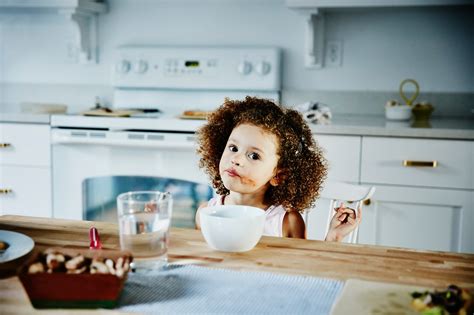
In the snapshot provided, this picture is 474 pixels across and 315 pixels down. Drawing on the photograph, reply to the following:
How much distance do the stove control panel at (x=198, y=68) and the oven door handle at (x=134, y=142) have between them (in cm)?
54

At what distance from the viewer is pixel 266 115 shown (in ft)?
4.51

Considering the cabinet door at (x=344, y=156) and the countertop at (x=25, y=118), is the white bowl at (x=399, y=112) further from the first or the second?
the countertop at (x=25, y=118)

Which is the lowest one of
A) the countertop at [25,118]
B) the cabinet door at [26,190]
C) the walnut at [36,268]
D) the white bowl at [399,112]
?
the cabinet door at [26,190]

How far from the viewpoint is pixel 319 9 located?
2.61 m

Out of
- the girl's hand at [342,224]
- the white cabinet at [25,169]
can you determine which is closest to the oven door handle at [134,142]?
the white cabinet at [25,169]

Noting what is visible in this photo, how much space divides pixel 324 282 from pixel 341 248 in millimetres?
198

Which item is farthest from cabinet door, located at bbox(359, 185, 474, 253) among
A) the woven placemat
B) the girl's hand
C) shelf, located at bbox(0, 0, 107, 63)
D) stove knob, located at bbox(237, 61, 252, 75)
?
shelf, located at bbox(0, 0, 107, 63)

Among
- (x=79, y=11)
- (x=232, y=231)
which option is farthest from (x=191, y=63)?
(x=232, y=231)

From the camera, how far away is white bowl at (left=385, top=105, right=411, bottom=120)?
254cm

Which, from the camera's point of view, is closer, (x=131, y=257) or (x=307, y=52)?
(x=131, y=257)

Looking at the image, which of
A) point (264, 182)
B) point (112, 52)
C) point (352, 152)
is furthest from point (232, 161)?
point (112, 52)

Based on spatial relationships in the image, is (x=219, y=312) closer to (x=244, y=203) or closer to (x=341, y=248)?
(x=341, y=248)

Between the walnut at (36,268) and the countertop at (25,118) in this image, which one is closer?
the walnut at (36,268)

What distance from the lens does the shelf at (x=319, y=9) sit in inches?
96.8
